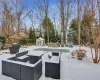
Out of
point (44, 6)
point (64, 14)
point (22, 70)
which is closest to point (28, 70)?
point (22, 70)

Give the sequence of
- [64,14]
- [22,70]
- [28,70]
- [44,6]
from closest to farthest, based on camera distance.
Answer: [28,70] < [22,70] < [64,14] < [44,6]

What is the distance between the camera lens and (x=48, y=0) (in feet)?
63.3

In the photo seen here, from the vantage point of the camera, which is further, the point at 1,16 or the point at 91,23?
the point at 1,16

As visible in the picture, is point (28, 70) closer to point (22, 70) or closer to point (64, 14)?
point (22, 70)

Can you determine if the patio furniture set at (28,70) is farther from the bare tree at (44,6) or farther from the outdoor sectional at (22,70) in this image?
the bare tree at (44,6)

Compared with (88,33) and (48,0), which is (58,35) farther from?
(88,33)

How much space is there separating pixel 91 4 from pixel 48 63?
4.04 m

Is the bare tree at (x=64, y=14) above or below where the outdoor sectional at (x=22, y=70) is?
above

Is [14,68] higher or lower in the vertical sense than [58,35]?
lower

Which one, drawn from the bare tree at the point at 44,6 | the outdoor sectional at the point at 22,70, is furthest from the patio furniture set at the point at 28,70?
the bare tree at the point at 44,6

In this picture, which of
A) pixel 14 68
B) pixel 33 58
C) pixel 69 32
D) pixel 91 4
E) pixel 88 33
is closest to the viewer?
pixel 14 68

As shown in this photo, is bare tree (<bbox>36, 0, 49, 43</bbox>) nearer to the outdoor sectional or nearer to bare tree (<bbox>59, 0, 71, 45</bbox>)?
bare tree (<bbox>59, 0, 71, 45</bbox>)

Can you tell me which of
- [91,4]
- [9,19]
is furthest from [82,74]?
[9,19]

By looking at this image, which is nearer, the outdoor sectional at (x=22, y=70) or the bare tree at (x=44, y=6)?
the outdoor sectional at (x=22, y=70)
